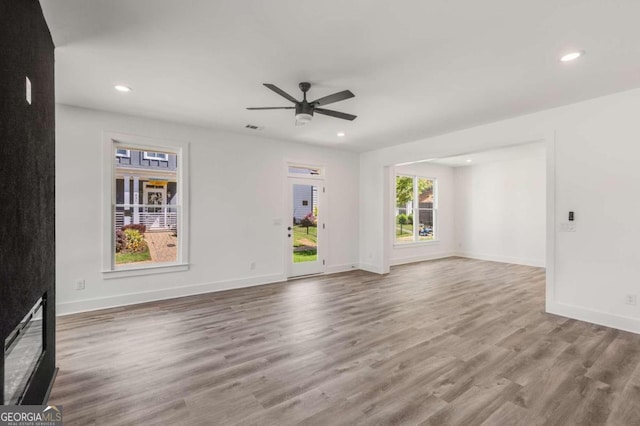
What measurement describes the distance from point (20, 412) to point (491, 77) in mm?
4363

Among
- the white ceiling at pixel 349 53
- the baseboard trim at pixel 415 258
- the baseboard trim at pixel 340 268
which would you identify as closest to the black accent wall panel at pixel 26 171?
the white ceiling at pixel 349 53

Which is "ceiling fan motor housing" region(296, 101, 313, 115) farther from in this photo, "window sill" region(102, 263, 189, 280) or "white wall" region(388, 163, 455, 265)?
"white wall" region(388, 163, 455, 265)

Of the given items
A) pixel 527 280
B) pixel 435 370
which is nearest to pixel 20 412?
pixel 435 370

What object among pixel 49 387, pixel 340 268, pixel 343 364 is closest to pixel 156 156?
pixel 49 387

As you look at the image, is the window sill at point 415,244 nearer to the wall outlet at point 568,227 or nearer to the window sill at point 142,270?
the wall outlet at point 568,227

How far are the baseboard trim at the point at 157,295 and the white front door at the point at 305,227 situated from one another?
54 cm

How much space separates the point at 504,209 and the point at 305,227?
5.51 metres

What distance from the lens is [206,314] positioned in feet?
13.0

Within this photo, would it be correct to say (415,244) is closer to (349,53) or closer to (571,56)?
(571,56)

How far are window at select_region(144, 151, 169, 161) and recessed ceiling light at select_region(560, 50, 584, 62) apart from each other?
5.09 metres

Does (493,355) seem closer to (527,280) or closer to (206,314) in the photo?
(206,314)

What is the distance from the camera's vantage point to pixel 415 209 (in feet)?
27.5

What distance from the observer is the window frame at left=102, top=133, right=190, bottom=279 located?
13.9 feet

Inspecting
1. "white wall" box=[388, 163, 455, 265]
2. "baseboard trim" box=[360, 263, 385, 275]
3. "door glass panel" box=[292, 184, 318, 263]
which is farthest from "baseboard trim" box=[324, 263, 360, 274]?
"white wall" box=[388, 163, 455, 265]
